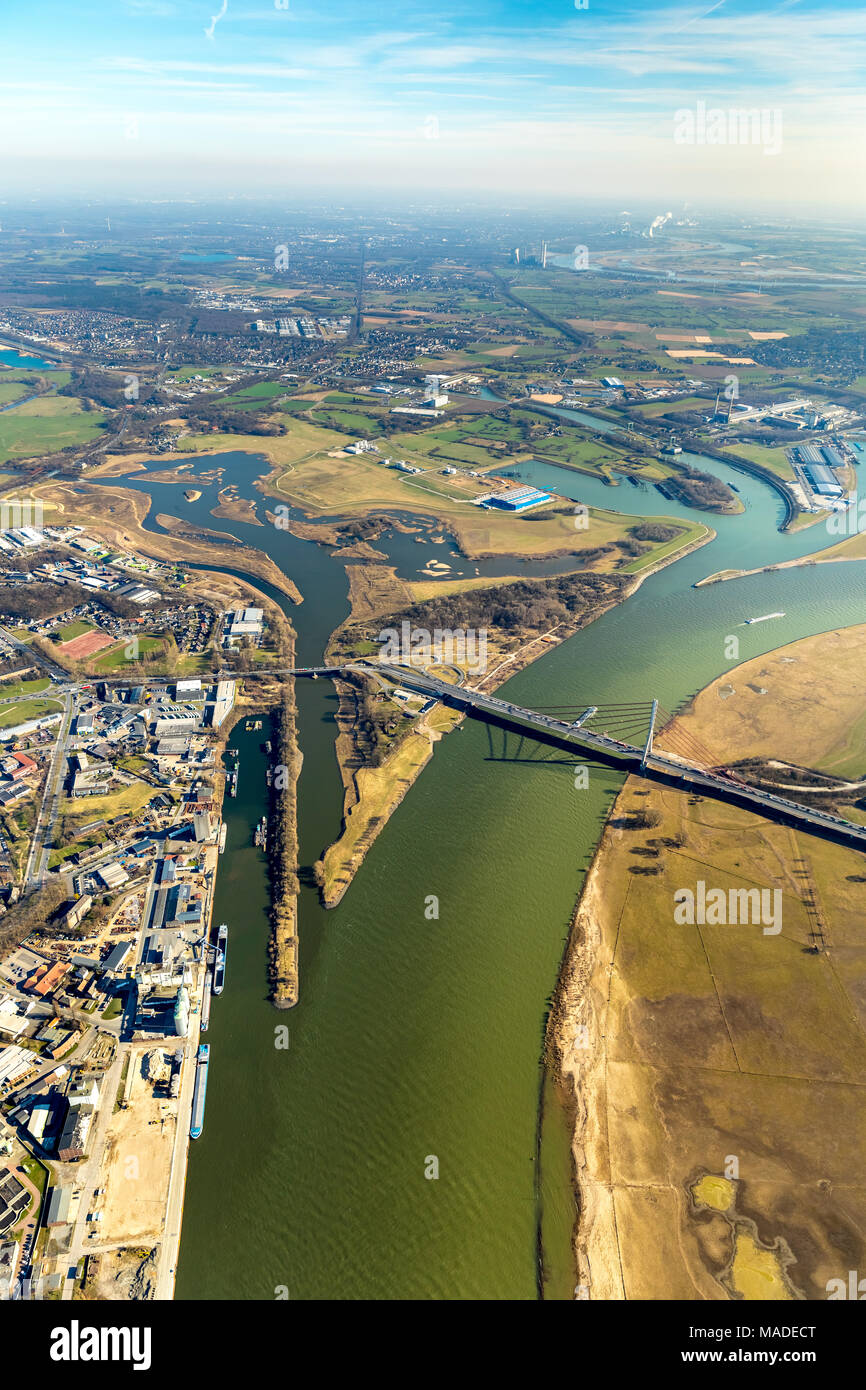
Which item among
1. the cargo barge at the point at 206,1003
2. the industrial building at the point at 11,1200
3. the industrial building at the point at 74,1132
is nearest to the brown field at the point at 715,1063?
the cargo barge at the point at 206,1003

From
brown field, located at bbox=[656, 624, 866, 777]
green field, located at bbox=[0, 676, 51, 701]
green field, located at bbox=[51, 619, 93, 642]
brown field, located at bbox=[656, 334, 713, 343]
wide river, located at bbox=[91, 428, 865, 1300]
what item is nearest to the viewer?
wide river, located at bbox=[91, 428, 865, 1300]

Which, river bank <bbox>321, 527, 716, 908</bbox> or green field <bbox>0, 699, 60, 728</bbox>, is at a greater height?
green field <bbox>0, 699, 60, 728</bbox>

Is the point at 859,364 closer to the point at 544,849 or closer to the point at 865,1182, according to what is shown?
the point at 544,849

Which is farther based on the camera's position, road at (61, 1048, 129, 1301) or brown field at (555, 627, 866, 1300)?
brown field at (555, 627, 866, 1300)

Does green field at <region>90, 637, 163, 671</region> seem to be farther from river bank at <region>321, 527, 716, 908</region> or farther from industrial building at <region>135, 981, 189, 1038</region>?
industrial building at <region>135, 981, 189, 1038</region>

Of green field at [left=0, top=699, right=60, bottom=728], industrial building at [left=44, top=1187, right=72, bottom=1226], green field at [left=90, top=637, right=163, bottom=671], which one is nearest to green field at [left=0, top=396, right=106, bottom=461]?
A: green field at [left=90, top=637, right=163, bottom=671]

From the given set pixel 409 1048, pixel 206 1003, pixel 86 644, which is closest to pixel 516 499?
pixel 86 644

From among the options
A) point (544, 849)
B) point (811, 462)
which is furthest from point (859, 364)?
point (544, 849)
